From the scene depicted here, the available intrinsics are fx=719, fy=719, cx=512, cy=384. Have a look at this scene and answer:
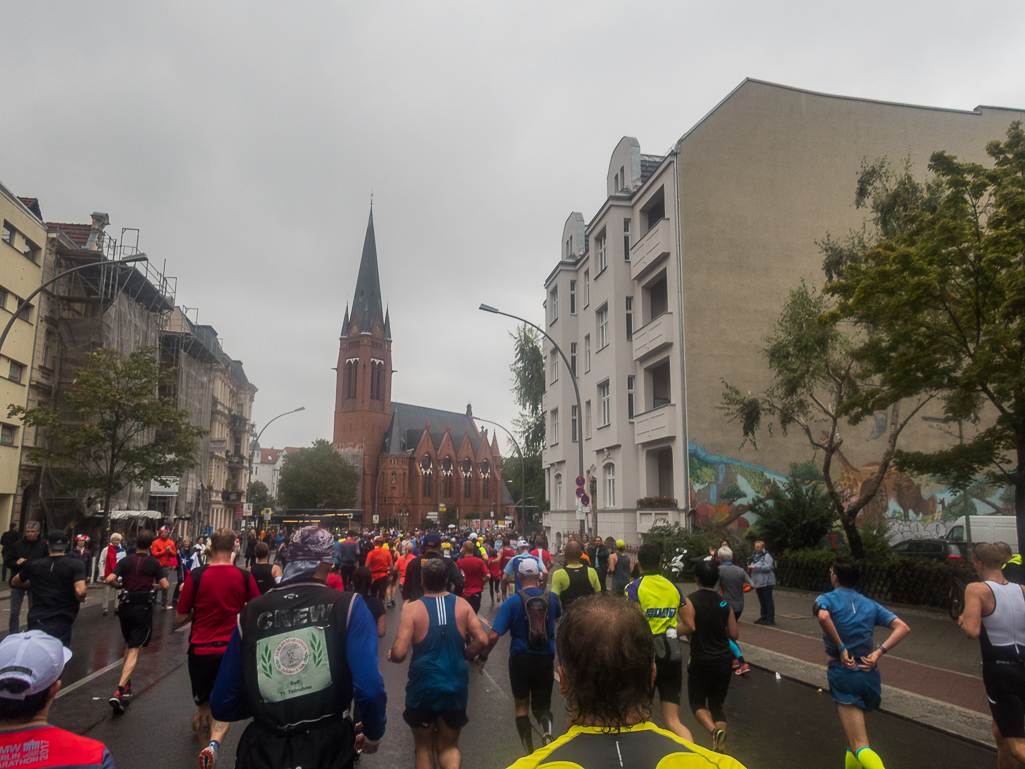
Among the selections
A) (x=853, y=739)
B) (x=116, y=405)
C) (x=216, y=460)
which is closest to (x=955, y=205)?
(x=853, y=739)

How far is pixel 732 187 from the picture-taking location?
26.4 meters

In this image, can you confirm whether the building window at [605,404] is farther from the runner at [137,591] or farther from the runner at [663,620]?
the runner at [663,620]

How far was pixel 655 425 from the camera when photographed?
85.5 feet

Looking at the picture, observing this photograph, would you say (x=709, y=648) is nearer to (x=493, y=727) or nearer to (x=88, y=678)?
(x=493, y=727)

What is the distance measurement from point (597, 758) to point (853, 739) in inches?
163

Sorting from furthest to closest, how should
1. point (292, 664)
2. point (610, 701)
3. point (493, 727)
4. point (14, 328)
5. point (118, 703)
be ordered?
point (14, 328), point (118, 703), point (493, 727), point (292, 664), point (610, 701)

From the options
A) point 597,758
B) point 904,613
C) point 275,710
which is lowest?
point 904,613

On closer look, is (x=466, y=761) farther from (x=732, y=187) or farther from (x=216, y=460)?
(x=216, y=460)

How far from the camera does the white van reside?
22.5 m

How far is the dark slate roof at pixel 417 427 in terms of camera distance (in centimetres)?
9988

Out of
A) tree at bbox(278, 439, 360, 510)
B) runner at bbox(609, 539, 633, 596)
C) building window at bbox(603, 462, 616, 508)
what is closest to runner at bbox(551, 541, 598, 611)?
runner at bbox(609, 539, 633, 596)

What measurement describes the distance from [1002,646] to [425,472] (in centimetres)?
9791

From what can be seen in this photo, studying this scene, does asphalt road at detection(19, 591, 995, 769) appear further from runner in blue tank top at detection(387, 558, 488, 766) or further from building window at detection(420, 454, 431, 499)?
building window at detection(420, 454, 431, 499)

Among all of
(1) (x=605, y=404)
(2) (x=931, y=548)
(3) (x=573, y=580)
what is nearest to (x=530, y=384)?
(1) (x=605, y=404)
